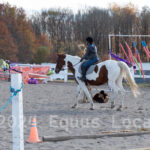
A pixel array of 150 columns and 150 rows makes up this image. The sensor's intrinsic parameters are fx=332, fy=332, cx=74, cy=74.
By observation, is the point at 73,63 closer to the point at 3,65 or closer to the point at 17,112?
the point at 17,112

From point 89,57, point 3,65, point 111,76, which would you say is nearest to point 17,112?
point 89,57

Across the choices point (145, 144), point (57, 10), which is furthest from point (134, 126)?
point (57, 10)

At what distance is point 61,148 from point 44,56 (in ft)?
147

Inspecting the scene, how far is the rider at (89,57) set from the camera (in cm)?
1107

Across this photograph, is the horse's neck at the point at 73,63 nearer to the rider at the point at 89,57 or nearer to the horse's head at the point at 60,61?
the horse's head at the point at 60,61

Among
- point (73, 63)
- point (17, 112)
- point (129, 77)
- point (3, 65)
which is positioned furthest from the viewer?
point (3, 65)

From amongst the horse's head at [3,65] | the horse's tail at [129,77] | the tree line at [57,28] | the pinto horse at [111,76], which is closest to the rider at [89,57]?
the pinto horse at [111,76]

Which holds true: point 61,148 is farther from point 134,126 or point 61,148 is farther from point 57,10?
point 57,10

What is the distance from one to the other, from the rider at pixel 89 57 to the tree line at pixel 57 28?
31.9 meters

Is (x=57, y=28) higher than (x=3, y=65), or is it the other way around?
(x=57, y=28)

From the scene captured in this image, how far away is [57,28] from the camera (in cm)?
6053

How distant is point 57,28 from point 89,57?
50157mm

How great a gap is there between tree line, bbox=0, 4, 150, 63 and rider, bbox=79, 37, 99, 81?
105 ft

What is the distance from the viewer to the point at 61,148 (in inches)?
228
